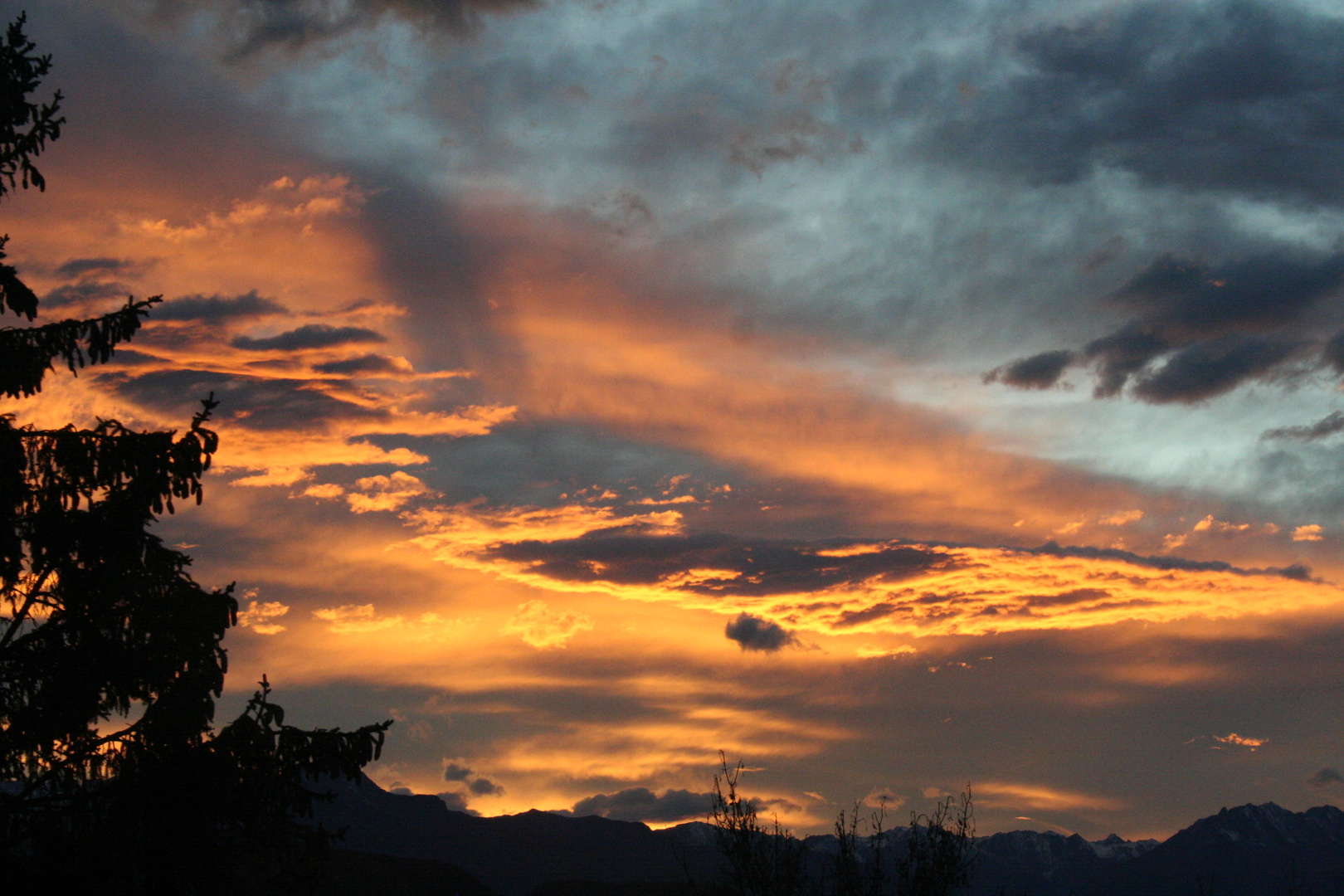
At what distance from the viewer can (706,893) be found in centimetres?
2130

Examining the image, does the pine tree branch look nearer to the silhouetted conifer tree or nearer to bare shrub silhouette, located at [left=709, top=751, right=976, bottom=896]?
the silhouetted conifer tree

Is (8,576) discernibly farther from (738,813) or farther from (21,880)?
(738,813)

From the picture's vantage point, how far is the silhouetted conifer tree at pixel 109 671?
50.3 ft

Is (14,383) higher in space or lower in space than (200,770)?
higher

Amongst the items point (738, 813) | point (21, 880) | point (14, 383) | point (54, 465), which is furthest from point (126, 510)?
point (738, 813)

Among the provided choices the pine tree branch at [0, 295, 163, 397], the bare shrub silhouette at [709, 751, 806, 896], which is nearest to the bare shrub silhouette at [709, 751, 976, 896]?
the bare shrub silhouette at [709, 751, 806, 896]

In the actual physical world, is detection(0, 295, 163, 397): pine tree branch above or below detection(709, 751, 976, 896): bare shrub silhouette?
above

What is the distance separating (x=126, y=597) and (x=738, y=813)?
1264 cm

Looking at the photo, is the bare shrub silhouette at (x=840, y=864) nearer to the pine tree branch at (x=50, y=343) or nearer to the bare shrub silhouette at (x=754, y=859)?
the bare shrub silhouette at (x=754, y=859)

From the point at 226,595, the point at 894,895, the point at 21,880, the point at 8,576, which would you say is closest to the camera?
the point at 21,880

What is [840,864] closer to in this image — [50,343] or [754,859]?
[754,859]

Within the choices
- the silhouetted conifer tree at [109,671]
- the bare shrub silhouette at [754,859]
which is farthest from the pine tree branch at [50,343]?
the bare shrub silhouette at [754,859]

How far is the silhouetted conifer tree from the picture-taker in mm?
15320

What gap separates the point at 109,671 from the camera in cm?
1573
